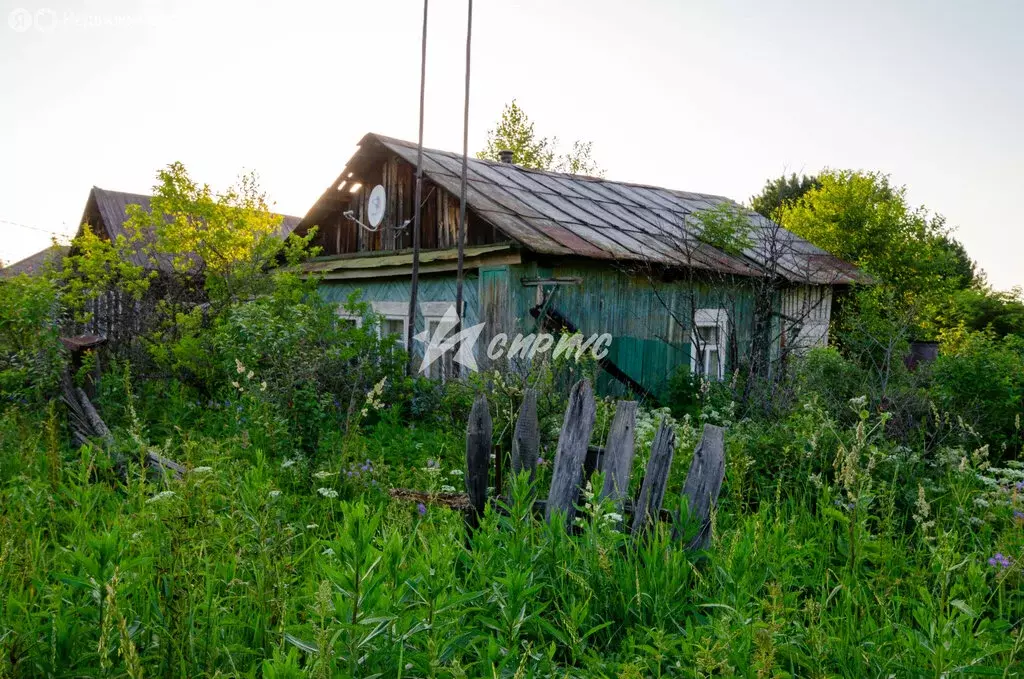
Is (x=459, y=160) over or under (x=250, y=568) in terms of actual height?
over

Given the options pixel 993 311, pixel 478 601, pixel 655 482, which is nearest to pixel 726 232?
pixel 655 482

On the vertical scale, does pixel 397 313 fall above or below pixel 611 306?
below

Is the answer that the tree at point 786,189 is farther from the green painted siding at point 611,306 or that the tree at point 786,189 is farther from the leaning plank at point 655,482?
the leaning plank at point 655,482

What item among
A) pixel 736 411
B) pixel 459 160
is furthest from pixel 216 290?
pixel 736 411

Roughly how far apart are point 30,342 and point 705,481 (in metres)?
6.43

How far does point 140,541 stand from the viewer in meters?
3.02

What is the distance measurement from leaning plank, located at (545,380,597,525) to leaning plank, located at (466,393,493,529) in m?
0.33

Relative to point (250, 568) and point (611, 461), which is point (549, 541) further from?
point (250, 568)

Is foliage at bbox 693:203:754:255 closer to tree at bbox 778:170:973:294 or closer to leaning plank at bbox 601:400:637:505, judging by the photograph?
leaning plank at bbox 601:400:637:505

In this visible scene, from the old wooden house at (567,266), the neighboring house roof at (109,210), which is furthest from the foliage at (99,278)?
the neighboring house roof at (109,210)

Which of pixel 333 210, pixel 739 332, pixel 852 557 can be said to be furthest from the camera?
pixel 333 210

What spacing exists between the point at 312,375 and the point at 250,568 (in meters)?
4.01

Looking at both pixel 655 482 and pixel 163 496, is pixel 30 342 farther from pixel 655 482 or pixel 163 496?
pixel 655 482
